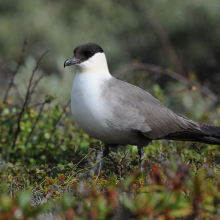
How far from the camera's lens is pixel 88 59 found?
3.43m

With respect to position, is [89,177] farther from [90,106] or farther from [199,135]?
[199,135]

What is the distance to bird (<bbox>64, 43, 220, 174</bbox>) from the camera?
3.11 meters

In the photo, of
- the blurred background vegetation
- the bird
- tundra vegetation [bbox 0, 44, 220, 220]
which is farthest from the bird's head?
the blurred background vegetation

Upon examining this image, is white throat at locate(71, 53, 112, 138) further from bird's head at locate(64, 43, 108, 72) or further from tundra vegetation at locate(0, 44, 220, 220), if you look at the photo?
tundra vegetation at locate(0, 44, 220, 220)

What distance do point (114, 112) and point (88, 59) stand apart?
634 millimetres

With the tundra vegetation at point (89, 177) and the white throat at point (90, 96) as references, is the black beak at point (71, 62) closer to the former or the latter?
the white throat at point (90, 96)

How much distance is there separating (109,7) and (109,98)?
6.42 metres

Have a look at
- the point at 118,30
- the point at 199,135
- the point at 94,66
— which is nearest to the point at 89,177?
the point at 94,66

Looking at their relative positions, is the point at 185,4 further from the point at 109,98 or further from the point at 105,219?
the point at 105,219

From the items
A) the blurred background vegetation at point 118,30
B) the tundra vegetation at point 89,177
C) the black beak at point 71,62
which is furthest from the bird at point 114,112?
the blurred background vegetation at point 118,30

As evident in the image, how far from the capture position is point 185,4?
8.72 m

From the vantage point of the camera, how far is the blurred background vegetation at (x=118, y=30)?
29.0 feet

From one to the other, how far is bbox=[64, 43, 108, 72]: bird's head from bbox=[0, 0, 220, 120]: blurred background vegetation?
5.20 metres

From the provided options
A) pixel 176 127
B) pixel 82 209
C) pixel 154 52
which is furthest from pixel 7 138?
pixel 154 52
